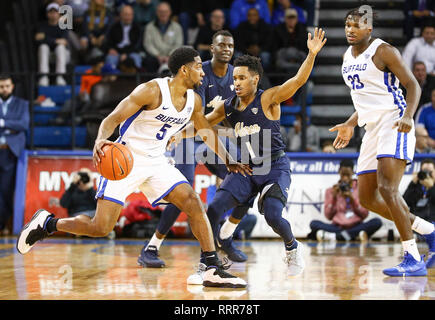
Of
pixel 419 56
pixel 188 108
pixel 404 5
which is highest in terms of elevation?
pixel 404 5

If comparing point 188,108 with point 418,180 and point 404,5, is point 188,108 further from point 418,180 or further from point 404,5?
point 404,5

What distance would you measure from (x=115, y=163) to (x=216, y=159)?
214cm

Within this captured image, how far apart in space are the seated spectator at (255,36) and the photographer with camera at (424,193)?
10.7ft

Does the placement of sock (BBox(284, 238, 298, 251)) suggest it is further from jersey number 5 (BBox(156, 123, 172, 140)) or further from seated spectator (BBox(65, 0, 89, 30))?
seated spectator (BBox(65, 0, 89, 30))

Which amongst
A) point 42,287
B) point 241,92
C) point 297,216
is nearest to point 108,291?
point 42,287

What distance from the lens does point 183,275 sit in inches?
233

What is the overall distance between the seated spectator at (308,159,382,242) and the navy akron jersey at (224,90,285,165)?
3.46 metres

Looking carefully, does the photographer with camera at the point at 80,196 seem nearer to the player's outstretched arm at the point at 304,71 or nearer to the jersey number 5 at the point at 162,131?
the jersey number 5 at the point at 162,131

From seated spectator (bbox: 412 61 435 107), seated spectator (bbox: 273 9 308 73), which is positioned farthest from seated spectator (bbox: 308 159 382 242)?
seated spectator (bbox: 273 9 308 73)

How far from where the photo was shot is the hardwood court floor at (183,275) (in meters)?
4.81

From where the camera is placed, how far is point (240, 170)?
600cm

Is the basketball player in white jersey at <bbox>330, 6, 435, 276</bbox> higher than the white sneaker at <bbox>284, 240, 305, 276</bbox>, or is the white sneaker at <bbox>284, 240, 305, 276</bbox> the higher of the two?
the basketball player in white jersey at <bbox>330, 6, 435, 276</bbox>

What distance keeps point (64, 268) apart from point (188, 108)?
194 centimetres

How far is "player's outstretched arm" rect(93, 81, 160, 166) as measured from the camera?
5219 millimetres
